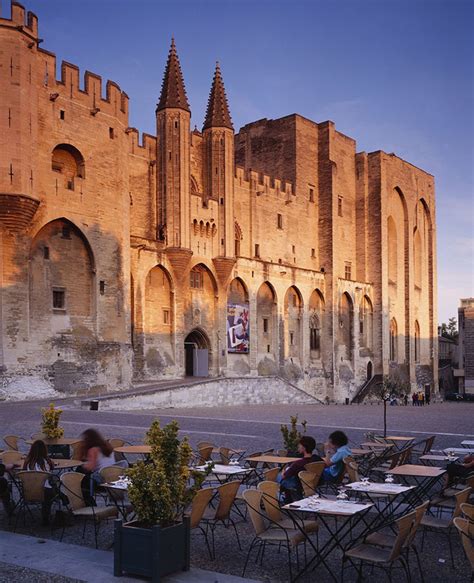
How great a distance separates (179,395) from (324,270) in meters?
20.9

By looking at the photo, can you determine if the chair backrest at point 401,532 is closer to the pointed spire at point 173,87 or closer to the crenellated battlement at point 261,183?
Result: the pointed spire at point 173,87

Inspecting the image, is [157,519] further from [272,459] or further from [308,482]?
[272,459]

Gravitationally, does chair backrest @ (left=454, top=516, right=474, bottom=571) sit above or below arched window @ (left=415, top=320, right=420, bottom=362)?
below

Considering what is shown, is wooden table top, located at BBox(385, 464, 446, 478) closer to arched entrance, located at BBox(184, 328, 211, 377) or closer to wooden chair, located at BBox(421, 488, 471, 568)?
wooden chair, located at BBox(421, 488, 471, 568)

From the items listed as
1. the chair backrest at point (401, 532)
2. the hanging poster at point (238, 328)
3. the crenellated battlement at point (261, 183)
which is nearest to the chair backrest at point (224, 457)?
the chair backrest at point (401, 532)

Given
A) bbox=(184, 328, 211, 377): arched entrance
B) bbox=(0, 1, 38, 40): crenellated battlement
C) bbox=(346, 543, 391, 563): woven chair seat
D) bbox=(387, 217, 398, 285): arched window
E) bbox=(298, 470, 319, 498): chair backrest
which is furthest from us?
bbox=(387, 217, 398, 285): arched window

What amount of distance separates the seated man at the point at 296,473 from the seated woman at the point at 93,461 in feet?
7.20

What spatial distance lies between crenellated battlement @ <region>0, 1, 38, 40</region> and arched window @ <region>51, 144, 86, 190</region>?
4.30 m

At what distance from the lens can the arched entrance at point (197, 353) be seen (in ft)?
119

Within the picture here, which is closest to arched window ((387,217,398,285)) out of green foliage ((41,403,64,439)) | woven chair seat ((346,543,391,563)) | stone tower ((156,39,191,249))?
stone tower ((156,39,191,249))

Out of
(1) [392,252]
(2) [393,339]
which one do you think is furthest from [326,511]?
(1) [392,252]

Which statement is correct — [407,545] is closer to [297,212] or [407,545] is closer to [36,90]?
[36,90]

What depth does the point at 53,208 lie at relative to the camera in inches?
1051

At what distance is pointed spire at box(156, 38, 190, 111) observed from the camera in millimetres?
33656
